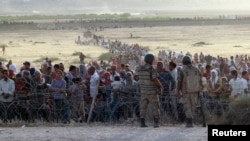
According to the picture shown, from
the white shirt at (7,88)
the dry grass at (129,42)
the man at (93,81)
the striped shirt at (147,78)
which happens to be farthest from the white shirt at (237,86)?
the dry grass at (129,42)

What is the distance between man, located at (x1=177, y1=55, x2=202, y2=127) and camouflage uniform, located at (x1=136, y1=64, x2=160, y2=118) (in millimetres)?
537

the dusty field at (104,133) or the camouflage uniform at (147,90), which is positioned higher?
the camouflage uniform at (147,90)

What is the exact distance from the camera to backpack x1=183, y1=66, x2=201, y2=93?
42.4 ft

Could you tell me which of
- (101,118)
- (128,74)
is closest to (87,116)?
(101,118)

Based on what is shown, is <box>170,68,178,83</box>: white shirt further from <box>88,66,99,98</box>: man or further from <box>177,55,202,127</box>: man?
<box>88,66,99,98</box>: man

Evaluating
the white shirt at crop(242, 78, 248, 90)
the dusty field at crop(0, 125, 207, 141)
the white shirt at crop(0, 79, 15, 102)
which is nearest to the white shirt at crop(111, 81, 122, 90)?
the dusty field at crop(0, 125, 207, 141)

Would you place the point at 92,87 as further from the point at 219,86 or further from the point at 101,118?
the point at 219,86

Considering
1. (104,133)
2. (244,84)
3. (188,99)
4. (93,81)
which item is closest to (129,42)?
(93,81)

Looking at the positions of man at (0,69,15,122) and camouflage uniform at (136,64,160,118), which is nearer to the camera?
camouflage uniform at (136,64,160,118)

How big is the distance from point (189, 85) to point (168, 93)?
1307 mm

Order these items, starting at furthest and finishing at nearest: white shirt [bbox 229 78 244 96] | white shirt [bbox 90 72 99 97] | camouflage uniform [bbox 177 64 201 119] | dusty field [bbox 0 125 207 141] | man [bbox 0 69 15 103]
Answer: white shirt [bbox 229 78 244 96] → white shirt [bbox 90 72 99 97] → man [bbox 0 69 15 103] → camouflage uniform [bbox 177 64 201 119] → dusty field [bbox 0 125 207 141]

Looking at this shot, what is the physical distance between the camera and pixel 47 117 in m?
14.4

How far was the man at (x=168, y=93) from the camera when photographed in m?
14.1

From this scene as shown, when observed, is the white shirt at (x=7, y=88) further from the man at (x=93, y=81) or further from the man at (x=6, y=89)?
the man at (x=93, y=81)
